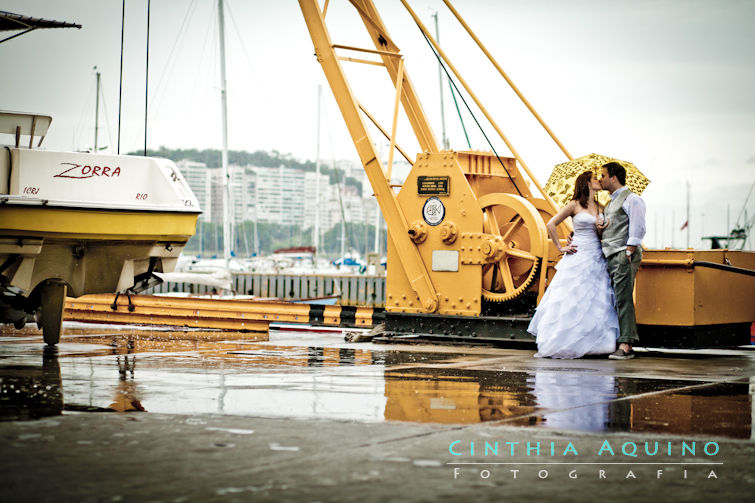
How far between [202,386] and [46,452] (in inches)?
106

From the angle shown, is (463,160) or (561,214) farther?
(463,160)

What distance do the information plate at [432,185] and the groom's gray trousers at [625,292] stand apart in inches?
110

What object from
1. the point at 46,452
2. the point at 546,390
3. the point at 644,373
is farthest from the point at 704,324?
the point at 46,452

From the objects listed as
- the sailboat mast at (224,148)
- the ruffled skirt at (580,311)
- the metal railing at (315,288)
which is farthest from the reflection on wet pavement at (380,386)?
the sailboat mast at (224,148)

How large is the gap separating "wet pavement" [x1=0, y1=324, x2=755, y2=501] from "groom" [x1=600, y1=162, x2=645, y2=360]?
48cm

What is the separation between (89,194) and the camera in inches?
416

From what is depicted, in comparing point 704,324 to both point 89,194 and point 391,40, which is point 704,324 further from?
point 89,194

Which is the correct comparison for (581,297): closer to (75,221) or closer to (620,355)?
(620,355)

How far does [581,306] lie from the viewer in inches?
420

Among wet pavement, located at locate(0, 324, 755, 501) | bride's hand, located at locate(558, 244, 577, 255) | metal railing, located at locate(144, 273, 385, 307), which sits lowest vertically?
wet pavement, located at locate(0, 324, 755, 501)

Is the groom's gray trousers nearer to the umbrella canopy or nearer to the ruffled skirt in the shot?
the ruffled skirt

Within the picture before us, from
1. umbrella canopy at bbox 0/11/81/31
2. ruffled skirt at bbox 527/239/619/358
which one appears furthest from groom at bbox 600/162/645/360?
umbrella canopy at bbox 0/11/81/31

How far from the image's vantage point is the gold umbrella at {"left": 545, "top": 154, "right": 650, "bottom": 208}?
1195cm

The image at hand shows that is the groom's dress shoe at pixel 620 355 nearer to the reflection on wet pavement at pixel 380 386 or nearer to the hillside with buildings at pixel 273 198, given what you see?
the reflection on wet pavement at pixel 380 386
